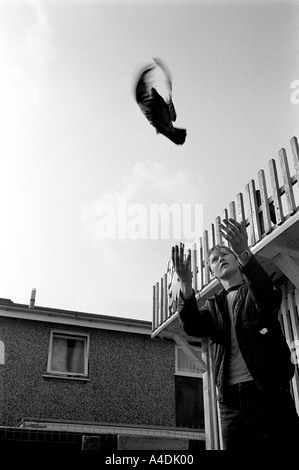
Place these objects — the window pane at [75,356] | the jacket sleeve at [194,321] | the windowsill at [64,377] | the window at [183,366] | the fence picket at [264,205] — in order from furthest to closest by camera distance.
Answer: the window at [183,366] < the window pane at [75,356] < the windowsill at [64,377] < the fence picket at [264,205] < the jacket sleeve at [194,321]

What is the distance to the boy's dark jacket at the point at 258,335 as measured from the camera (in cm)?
192

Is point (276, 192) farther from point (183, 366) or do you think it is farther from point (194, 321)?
point (183, 366)

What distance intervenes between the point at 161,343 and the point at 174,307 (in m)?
7.81

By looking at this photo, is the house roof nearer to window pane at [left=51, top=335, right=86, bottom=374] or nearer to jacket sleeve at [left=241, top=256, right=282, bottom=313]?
window pane at [left=51, top=335, right=86, bottom=374]

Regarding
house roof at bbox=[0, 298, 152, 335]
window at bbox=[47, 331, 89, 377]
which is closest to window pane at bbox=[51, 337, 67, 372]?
window at bbox=[47, 331, 89, 377]

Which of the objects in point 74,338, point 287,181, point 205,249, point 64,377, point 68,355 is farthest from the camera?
point 74,338

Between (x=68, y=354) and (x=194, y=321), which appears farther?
(x=68, y=354)

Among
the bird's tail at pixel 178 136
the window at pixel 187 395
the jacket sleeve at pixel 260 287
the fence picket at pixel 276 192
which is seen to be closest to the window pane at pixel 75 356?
the window at pixel 187 395

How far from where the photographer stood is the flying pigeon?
3.93 meters

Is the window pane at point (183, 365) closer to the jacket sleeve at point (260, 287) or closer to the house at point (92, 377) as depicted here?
the house at point (92, 377)

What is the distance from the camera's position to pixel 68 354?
41.1 ft

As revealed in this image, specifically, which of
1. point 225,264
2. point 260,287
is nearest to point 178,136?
point 225,264

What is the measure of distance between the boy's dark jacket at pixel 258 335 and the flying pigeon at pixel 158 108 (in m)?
2.07

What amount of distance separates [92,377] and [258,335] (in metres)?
11.0
